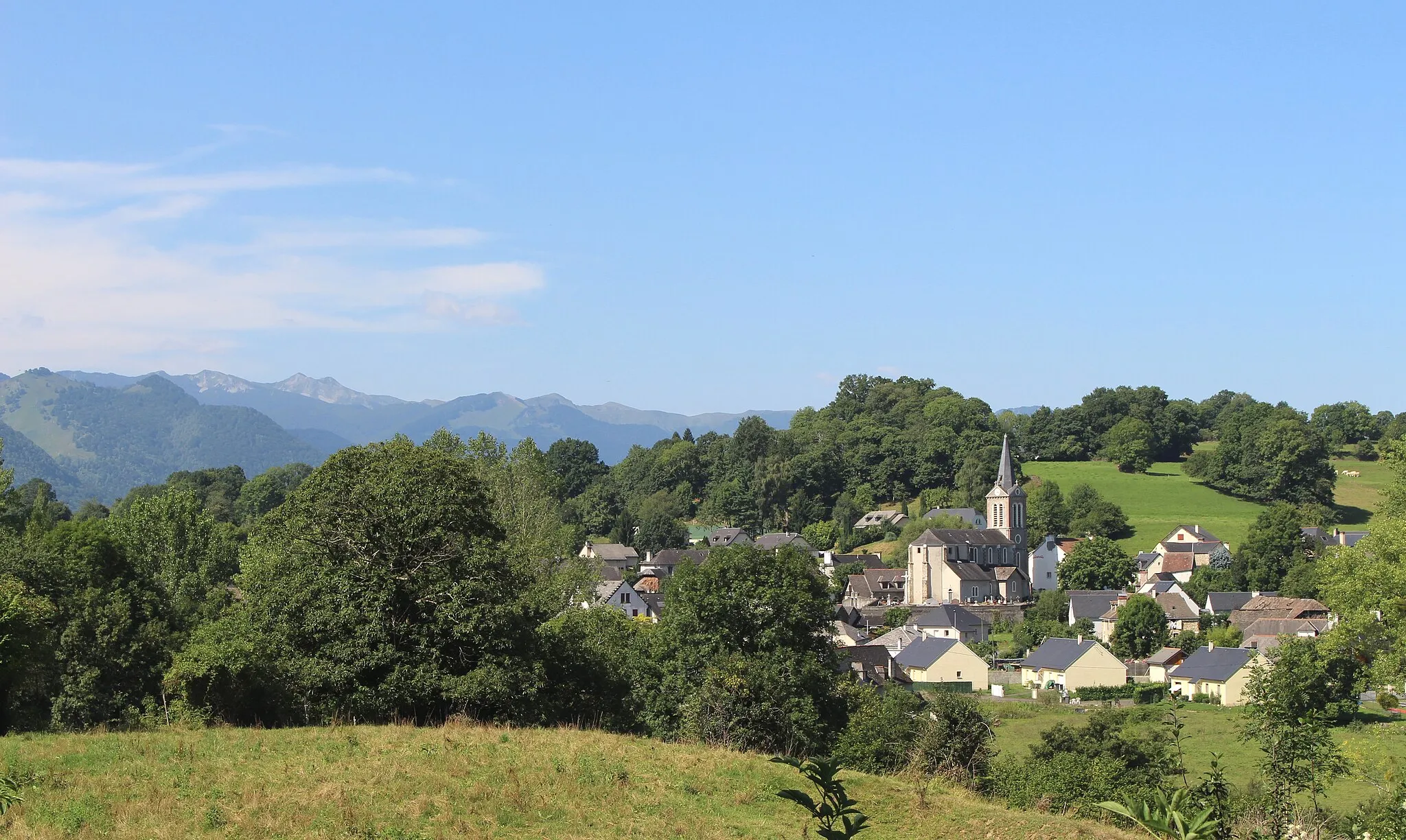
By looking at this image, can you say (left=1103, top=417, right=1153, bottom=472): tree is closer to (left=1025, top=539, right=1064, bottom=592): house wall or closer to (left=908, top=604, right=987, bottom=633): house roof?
(left=1025, top=539, right=1064, bottom=592): house wall

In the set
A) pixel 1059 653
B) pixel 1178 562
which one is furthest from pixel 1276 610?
pixel 1178 562

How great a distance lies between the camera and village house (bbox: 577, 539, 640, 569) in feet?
359

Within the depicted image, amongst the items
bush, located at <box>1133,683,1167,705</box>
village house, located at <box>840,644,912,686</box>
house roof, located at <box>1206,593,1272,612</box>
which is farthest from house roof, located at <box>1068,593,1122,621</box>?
village house, located at <box>840,644,912,686</box>

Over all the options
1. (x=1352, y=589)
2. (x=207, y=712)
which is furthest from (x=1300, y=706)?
(x=207, y=712)

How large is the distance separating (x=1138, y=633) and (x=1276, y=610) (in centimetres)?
943

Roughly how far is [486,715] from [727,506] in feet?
363

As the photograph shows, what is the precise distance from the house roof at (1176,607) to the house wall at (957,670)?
20.9m

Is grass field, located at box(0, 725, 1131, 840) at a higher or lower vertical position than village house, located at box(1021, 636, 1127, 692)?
higher

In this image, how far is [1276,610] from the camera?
69.0m

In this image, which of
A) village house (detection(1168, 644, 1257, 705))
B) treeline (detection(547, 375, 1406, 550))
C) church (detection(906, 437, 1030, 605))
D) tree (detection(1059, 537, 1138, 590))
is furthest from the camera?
treeline (detection(547, 375, 1406, 550))

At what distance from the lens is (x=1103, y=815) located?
1916cm

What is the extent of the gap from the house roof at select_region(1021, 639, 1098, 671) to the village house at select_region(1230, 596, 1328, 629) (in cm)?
1526

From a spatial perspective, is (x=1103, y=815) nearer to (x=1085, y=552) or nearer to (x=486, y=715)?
(x=486, y=715)

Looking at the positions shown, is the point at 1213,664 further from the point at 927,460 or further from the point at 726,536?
the point at 927,460
